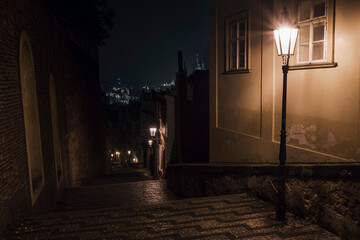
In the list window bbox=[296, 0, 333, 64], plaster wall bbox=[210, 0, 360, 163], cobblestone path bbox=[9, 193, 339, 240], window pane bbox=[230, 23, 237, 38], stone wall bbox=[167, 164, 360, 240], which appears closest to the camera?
stone wall bbox=[167, 164, 360, 240]

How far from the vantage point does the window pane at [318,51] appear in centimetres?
738

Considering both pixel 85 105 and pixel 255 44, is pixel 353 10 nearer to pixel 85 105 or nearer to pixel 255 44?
pixel 255 44

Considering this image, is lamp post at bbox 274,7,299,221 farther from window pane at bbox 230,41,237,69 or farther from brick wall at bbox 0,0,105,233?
window pane at bbox 230,41,237,69

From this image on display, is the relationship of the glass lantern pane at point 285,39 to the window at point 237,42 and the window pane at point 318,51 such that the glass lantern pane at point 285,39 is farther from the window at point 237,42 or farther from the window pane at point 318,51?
the window at point 237,42

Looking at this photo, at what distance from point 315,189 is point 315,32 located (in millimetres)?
4067

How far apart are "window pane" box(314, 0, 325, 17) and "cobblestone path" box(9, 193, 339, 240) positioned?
Result: 15.1 feet

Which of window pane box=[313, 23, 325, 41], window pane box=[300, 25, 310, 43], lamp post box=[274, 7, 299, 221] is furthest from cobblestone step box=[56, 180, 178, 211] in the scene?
window pane box=[313, 23, 325, 41]

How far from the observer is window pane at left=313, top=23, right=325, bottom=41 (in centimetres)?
733

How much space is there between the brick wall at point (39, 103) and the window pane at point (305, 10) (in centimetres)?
651

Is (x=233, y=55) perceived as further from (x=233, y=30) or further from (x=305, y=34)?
(x=305, y=34)

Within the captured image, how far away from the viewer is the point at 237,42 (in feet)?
33.8

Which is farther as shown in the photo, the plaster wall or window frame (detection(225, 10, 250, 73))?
window frame (detection(225, 10, 250, 73))

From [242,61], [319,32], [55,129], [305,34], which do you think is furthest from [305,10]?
[55,129]

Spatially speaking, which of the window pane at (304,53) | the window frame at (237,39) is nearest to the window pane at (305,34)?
the window pane at (304,53)
